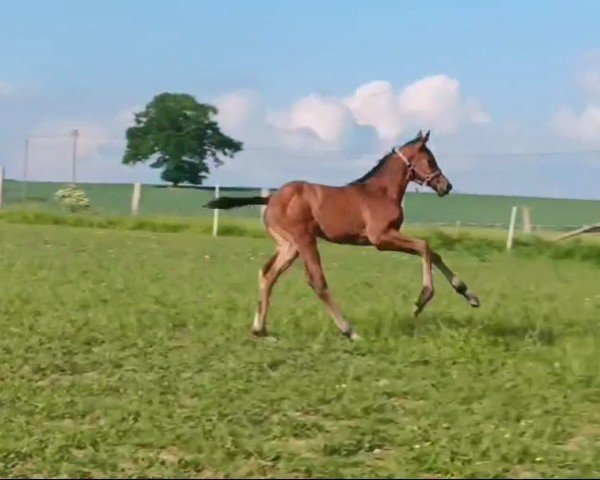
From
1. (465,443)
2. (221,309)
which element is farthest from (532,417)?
(221,309)

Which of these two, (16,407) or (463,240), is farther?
(463,240)

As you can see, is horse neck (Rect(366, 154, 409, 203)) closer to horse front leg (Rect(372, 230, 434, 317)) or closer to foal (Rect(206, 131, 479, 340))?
foal (Rect(206, 131, 479, 340))

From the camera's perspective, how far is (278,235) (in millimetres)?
10023

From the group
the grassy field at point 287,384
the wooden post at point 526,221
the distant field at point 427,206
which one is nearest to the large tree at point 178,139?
the distant field at point 427,206

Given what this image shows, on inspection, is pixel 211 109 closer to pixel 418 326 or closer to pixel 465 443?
pixel 418 326

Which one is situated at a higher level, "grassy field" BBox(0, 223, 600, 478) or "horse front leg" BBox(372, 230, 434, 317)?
"horse front leg" BBox(372, 230, 434, 317)

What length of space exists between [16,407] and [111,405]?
600 millimetres

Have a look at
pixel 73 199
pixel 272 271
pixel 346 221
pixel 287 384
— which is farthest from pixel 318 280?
pixel 73 199

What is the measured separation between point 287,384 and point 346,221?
2.18 metres

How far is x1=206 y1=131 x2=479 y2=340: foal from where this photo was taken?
9.89m

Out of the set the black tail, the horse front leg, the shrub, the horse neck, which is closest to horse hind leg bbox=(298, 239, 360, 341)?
the horse front leg

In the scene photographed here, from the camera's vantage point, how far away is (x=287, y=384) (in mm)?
8094

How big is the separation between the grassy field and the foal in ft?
1.78

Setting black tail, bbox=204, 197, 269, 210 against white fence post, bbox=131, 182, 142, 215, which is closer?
black tail, bbox=204, 197, 269, 210
